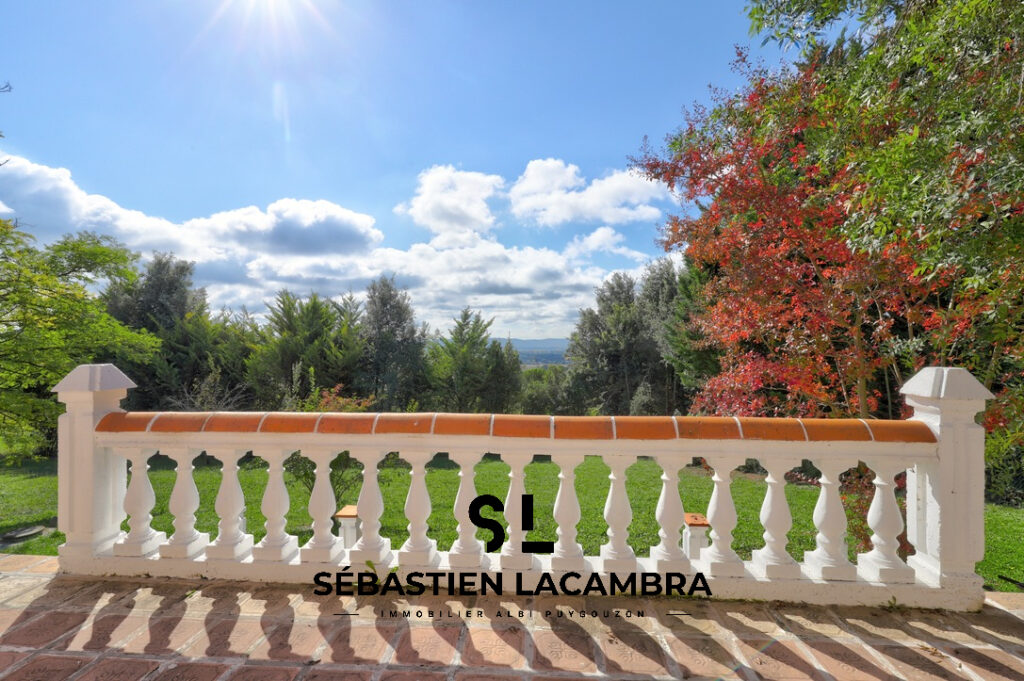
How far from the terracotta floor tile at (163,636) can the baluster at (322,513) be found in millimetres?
501

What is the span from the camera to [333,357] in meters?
13.4

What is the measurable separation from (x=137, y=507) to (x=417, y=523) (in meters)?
1.45

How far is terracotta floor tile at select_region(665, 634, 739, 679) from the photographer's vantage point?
1730mm

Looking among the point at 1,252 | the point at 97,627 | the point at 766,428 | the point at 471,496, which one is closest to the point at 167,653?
the point at 97,627

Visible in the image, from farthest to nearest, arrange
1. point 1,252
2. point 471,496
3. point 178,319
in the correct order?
1. point 178,319
2. point 1,252
3. point 471,496

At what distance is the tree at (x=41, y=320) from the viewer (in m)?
6.04

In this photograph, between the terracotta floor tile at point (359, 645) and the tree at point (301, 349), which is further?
the tree at point (301, 349)

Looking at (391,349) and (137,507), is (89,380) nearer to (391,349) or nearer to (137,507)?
(137,507)

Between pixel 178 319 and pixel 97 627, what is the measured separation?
15230 mm

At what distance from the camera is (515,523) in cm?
225

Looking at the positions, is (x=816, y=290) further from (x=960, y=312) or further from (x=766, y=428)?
(x=766, y=428)

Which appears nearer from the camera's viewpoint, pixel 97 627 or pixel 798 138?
pixel 97 627

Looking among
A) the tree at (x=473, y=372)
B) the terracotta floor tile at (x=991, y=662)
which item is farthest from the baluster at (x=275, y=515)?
the tree at (x=473, y=372)

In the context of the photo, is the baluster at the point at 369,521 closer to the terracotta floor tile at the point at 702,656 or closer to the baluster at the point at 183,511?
the baluster at the point at 183,511
